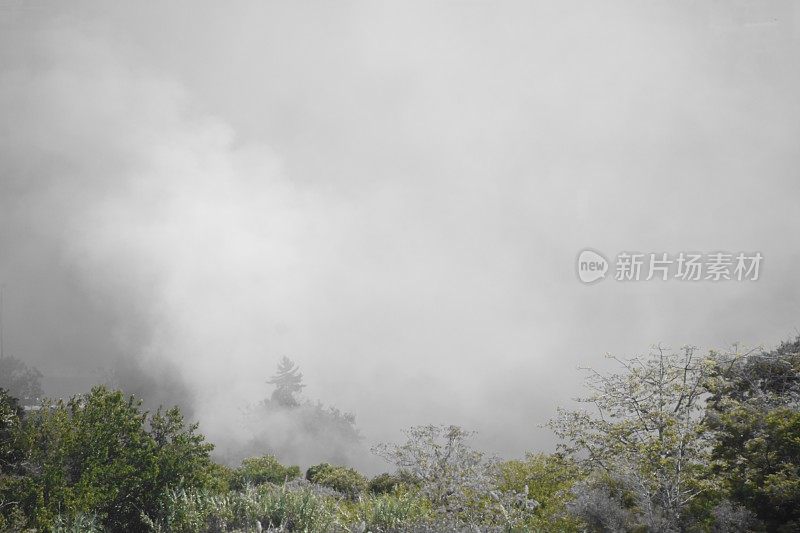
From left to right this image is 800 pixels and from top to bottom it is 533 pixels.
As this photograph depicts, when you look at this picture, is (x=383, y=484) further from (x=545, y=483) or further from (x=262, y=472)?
(x=545, y=483)

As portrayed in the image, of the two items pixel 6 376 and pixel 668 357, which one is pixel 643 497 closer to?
pixel 668 357

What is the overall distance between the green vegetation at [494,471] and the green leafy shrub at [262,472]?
1098 centimetres

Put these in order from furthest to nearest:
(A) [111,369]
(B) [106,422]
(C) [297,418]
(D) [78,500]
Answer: (A) [111,369]
(C) [297,418]
(B) [106,422]
(D) [78,500]

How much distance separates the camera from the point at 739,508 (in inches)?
405

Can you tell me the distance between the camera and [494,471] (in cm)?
1423

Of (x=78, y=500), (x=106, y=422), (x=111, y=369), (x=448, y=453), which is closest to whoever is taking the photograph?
(x=78, y=500)

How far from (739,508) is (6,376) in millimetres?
114384

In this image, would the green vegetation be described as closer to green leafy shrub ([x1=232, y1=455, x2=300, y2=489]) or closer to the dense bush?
the dense bush

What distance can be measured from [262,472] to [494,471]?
16315mm

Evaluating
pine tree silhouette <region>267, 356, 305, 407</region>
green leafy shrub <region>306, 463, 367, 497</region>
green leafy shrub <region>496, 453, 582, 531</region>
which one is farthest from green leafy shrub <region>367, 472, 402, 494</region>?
pine tree silhouette <region>267, 356, 305, 407</region>

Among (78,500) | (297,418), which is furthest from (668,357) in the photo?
(297,418)

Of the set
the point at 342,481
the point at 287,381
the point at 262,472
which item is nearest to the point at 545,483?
the point at 342,481

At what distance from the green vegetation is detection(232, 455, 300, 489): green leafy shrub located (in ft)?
36.0

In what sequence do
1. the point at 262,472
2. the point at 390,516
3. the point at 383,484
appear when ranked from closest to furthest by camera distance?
the point at 390,516, the point at 383,484, the point at 262,472
